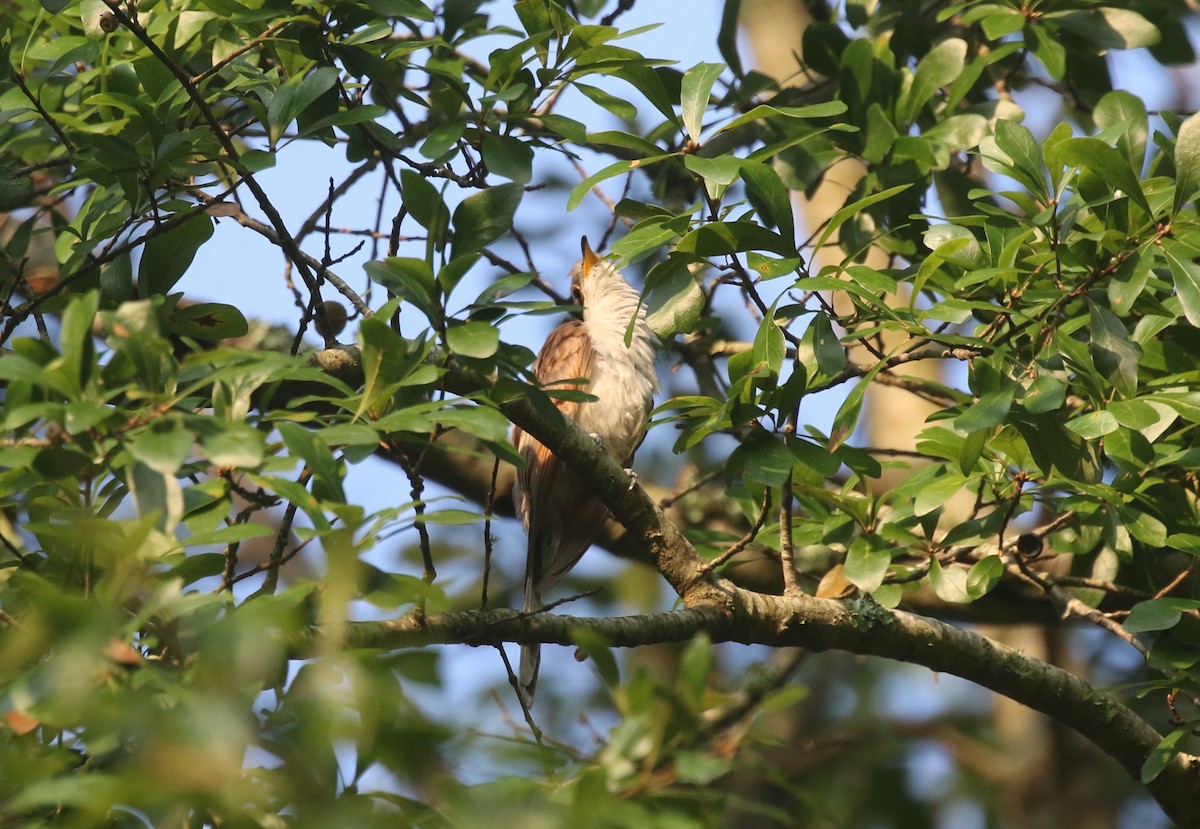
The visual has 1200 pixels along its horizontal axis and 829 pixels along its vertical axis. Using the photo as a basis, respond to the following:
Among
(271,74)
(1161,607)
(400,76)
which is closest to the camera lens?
(1161,607)

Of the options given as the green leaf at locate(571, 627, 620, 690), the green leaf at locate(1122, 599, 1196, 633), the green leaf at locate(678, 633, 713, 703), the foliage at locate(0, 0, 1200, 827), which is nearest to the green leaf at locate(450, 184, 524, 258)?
the foliage at locate(0, 0, 1200, 827)

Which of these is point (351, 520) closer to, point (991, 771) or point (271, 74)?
point (271, 74)

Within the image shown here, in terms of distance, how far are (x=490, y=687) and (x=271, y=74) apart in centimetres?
215

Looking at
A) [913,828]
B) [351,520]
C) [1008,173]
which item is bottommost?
[913,828]

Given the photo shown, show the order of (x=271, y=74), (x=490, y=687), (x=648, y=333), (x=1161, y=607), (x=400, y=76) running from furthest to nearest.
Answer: (x=648, y=333), (x=490, y=687), (x=400, y=76), (x=271, y=74), (x=1161, y=607)

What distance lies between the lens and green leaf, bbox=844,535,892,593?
2971mm

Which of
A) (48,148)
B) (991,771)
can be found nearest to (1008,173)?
(48,148)

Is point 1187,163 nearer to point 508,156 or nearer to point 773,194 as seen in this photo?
point 773,194

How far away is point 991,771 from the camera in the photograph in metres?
6.02

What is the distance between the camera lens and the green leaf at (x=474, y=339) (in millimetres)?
1984

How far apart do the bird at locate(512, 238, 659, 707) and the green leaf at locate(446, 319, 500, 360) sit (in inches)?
92.0

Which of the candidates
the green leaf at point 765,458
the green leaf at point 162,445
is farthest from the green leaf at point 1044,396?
→ the green leaf at point 162,445

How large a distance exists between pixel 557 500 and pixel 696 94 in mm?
2420

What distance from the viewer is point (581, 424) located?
15.0ft
